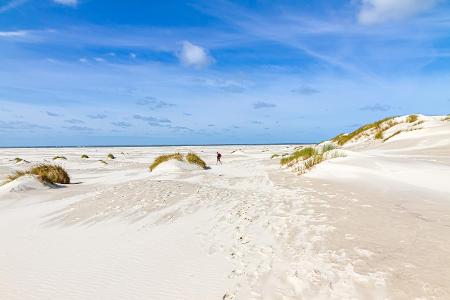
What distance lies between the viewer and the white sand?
159 inches

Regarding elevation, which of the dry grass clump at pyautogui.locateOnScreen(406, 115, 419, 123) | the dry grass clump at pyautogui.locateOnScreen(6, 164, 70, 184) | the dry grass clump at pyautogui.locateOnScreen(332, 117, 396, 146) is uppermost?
the dry grass clump at pyautogui.locateOnScreen(406, 115, 419, 123)

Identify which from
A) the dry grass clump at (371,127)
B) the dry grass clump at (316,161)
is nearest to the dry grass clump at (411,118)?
the dry grass clump at (371,127)

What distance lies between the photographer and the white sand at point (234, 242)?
4051 mm

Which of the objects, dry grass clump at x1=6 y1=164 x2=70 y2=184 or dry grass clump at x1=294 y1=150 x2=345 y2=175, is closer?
dry grass clump at x1=6 y1=164 x2=70 y2=184

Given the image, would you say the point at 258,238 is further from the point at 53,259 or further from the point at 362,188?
the point at 362,188

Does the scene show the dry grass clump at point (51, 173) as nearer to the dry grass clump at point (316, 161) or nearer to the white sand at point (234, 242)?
the white sand at point (234, 242)

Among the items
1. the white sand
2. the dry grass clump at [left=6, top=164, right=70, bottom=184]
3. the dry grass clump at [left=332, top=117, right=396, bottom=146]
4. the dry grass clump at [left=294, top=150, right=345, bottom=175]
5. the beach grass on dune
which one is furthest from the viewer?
the dry grass clump at [left=332, top=117, right=396, bottom=146]

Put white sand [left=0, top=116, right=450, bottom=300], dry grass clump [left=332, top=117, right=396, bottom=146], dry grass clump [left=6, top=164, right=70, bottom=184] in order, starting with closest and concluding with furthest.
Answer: white sand [left=0, top=116, right=450, bottom=300] < dry grass clump [left=6, top=164, right=70, bottom=184] < dry grass clump [left=332, top=117, right=396, bottom=146]

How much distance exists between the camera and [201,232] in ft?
22.0

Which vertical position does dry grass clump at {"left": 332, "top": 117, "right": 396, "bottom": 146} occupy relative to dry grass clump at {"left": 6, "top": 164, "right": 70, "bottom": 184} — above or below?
above

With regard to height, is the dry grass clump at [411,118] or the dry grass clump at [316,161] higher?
the dry grass clump at [411,118]

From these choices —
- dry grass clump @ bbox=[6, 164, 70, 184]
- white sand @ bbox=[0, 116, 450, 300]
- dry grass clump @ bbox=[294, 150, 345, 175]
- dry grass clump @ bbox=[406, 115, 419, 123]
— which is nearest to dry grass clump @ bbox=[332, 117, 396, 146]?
dry grass clump @ bbox=[406, 115, 419, 123]

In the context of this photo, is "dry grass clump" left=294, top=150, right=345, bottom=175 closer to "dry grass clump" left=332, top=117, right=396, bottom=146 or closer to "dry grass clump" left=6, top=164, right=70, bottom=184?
"dry grass clump" left=6, top=164, right=70, bottom=184

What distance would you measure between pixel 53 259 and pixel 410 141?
18111 mm
